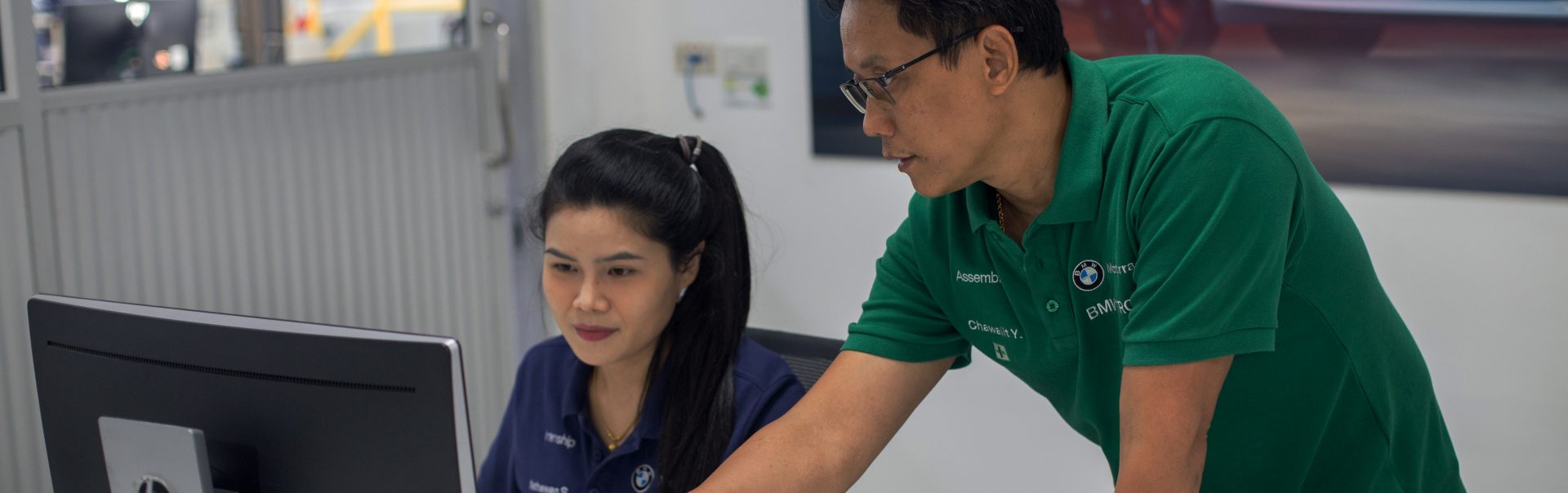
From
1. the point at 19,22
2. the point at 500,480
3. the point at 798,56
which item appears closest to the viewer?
the point at 500,480

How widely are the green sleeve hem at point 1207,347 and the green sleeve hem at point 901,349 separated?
0.36m

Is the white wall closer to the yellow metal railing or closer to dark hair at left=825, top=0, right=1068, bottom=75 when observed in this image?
the yellow metal railing

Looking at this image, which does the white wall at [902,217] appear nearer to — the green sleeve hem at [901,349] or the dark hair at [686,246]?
the dark hair at [686,246]

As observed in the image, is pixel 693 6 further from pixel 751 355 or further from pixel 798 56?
pixel 751 355

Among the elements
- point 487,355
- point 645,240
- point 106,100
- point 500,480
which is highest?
point 106,100

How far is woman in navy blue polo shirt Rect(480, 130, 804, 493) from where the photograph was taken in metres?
1.60

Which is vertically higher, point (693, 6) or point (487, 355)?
point (693, 6)

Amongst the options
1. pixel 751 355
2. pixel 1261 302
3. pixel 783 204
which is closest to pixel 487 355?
pixel 783 204

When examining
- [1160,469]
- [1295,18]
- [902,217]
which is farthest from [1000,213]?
[902,217]

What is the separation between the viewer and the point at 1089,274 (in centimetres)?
124

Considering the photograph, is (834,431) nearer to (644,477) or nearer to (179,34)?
(644,477)

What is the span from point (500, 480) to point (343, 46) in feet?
10.6

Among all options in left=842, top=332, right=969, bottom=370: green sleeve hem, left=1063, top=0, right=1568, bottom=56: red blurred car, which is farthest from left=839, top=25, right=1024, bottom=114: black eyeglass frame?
left=1063, top=0, right=1568, bottom=56: red blurred car

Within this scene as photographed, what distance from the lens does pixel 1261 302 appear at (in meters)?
1.06
